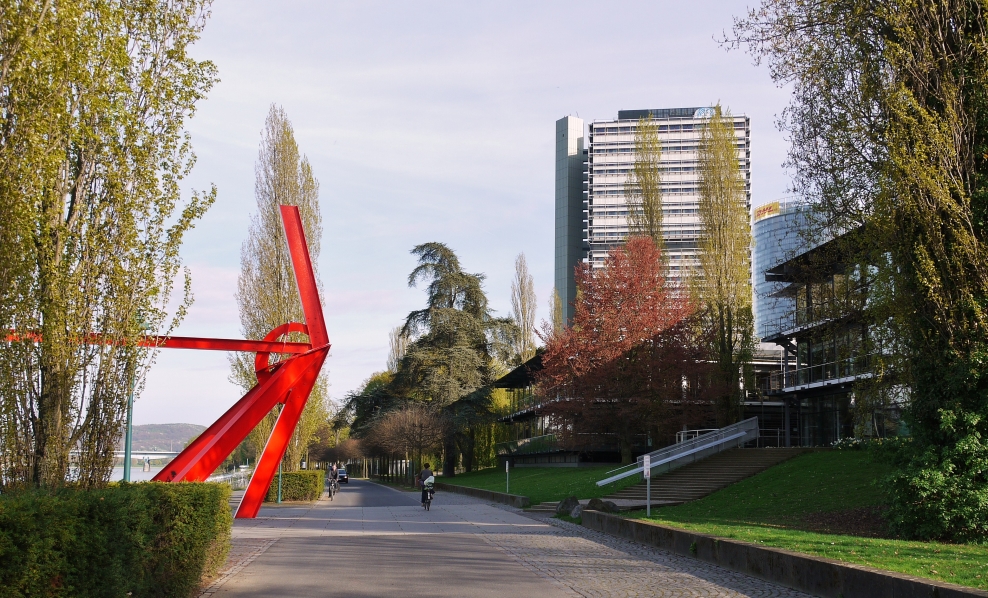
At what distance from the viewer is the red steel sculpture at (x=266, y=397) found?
53.0ft

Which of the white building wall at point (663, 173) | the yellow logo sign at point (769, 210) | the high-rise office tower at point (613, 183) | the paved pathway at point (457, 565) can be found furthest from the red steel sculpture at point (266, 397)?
the yellow logo sign at point (769, 210)

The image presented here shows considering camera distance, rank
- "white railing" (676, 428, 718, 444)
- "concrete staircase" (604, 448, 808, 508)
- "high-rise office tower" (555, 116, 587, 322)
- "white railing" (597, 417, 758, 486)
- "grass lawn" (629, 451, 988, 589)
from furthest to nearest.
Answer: "high-rise office tower" (555, 116, 587, 322) < "white railing" (676, 428, 718, 444) < "white railing" (597, 417, 758, 486) < "concrete staircase" (604, 448, 808, 508) < "grass lawn" (629, 451, 988, 589)

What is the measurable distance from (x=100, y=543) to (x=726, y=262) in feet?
135

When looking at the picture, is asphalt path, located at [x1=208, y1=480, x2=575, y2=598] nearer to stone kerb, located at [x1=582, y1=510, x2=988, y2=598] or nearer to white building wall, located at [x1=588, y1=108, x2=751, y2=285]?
stone kerb, located at [x1=582, y1=510, x2=988, y2=598]

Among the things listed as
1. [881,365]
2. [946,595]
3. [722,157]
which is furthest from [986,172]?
[722,157]

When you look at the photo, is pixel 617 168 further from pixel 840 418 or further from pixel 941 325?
pixel 941 325

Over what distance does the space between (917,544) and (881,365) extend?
20.1 ft

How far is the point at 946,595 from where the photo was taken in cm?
874

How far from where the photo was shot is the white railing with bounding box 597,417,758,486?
34.2m

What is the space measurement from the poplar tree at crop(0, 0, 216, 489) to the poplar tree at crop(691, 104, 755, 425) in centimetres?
3485

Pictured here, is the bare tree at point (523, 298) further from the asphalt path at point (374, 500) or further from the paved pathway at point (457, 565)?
the paved pathway at point (457, 565)

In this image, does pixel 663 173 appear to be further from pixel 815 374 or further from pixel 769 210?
pixel 815 374

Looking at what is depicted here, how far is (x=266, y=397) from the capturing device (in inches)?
714

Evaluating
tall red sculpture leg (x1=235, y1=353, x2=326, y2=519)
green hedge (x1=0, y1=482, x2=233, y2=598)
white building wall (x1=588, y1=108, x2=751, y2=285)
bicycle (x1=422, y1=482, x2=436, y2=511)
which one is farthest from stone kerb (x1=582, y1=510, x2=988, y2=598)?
white building wall (x1=588, y1=108, x2=751, y2=285)
